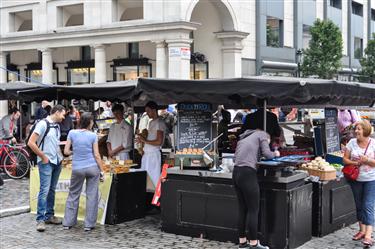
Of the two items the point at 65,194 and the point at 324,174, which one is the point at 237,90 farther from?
the point at 65,194

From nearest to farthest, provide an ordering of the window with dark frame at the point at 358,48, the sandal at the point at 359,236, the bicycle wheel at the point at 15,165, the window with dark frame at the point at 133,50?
1. the sandal at the point at 359,236
2. the bicycle wheel at the point at 15,165
3. the window with dark frame at the point at 133,50
4. the window with dark frame at the point at 358,48

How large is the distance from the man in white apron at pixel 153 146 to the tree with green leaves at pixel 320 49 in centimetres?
3047

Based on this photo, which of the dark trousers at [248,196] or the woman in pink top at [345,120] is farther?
the woman in pink top at [345,120]

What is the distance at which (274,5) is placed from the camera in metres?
36.9

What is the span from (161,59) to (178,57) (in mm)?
1338

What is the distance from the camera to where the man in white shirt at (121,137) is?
10.4m

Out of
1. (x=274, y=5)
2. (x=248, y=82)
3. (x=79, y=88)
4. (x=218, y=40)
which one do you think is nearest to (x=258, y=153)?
(x=248, y=82)

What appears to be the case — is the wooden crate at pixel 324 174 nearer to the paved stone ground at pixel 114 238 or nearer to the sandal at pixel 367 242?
the paved stone ground at pixel 114 238

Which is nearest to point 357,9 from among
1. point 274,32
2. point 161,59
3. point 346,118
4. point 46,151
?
point 274,32

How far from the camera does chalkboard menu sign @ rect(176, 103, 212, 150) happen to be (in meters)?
9.85

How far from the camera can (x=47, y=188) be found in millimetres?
8547

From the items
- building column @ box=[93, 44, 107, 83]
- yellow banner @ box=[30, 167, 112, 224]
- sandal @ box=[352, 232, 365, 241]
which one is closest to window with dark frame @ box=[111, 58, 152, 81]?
building column @ box=[93, 44, 107, 83]

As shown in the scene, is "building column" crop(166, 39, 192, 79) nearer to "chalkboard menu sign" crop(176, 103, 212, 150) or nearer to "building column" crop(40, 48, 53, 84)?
"building column" crop(40, 48, 53, 84)

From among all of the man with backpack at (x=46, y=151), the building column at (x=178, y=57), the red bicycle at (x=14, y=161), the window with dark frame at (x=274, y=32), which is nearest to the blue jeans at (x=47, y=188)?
the man with backpack at (x=46, y=151)
